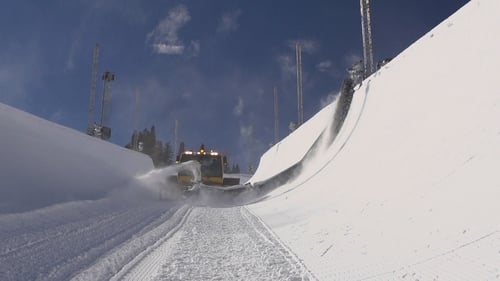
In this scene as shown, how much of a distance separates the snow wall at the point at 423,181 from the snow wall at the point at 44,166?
5.52 meters

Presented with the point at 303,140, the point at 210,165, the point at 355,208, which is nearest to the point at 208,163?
the point at 210,165

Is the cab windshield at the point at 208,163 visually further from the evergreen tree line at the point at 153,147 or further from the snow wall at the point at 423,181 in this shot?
the evergreen tree line at the point at 153,147

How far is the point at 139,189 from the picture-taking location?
55.6ft

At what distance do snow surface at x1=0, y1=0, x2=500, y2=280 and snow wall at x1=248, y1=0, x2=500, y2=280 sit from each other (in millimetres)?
27

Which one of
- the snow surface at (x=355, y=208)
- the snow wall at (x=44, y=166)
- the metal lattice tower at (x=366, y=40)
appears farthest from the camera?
the metal lattice tower at (x=366, y=40)

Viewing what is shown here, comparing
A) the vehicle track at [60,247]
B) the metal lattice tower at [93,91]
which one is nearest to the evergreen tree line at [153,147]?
the metal lattice tower at [93,91]

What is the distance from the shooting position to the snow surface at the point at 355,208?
438 cm

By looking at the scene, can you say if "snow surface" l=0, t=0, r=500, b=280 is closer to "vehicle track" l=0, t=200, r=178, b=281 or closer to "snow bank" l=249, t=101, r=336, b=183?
"vehicle track" l=0, t=200, r=178, b=281

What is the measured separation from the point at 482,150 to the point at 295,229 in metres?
3.65

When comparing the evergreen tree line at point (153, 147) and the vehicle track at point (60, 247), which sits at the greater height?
the evergreen tree line at point (153, 147)

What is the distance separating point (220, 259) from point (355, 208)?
381 cm

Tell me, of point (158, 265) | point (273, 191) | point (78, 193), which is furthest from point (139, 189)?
point (158, 265)

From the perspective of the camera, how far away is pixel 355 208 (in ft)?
26.6

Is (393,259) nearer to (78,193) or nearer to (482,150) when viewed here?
(482,150)
